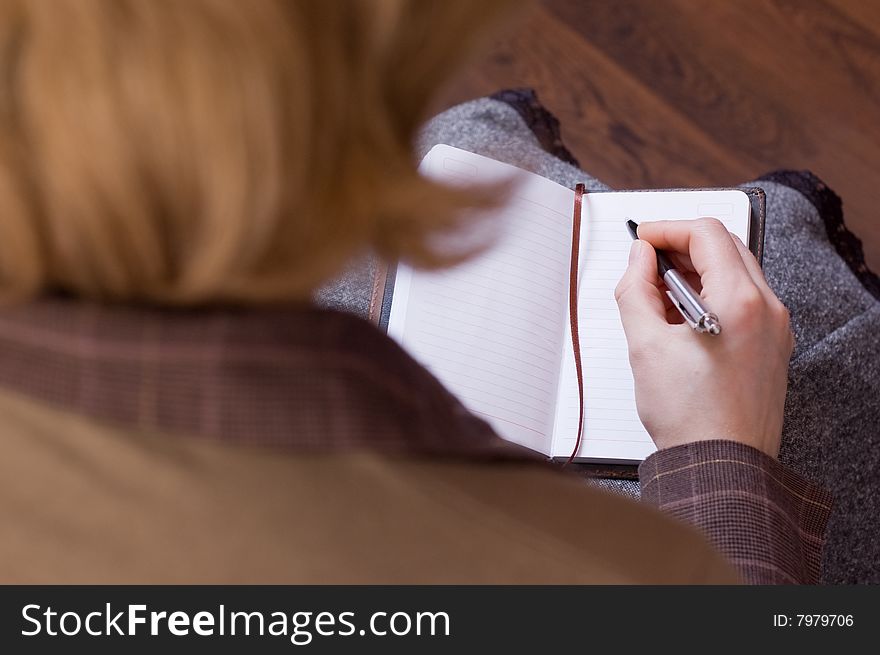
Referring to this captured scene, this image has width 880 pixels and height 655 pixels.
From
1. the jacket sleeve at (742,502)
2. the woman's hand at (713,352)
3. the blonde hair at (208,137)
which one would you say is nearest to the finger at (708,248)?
the woman's hand at (713,352)

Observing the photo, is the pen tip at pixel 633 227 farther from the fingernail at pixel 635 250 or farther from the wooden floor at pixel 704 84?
the wooden floor at pixel 704 84

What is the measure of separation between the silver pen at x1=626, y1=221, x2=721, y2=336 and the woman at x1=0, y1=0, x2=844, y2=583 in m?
0.26

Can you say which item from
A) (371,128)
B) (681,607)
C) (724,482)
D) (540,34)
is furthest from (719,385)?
(540,34)

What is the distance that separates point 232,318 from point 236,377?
20 millimetres

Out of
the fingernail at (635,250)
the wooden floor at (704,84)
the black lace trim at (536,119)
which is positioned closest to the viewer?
the fingernail at (635,250)

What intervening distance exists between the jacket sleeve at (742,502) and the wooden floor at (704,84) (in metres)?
0.73

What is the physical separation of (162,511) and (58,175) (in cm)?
11

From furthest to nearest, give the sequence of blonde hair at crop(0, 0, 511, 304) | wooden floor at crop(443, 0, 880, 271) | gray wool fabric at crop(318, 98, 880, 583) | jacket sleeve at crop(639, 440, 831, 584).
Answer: wooden floor at crop(443, 0, 880, 271) → gray wool fabric at crop(318, 98, 880, 583) → jacket sleeve at crop(639, 440, 831, 584) → blonde hair at crop(0, 0, 511, 304)

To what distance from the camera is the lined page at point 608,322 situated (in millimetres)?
639

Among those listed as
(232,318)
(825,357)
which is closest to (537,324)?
(825,357)

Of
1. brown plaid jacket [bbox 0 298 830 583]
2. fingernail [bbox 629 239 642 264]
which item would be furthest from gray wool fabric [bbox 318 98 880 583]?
brown plaid jacket [bbox 0 298 830 583]

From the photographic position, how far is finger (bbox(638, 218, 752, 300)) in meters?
0.59

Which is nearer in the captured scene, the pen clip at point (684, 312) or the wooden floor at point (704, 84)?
the pen clip at point (684, 312)

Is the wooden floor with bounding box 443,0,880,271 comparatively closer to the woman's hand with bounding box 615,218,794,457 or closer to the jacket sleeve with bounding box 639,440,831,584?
the woman's hand with bounding box 615,218,794,457
